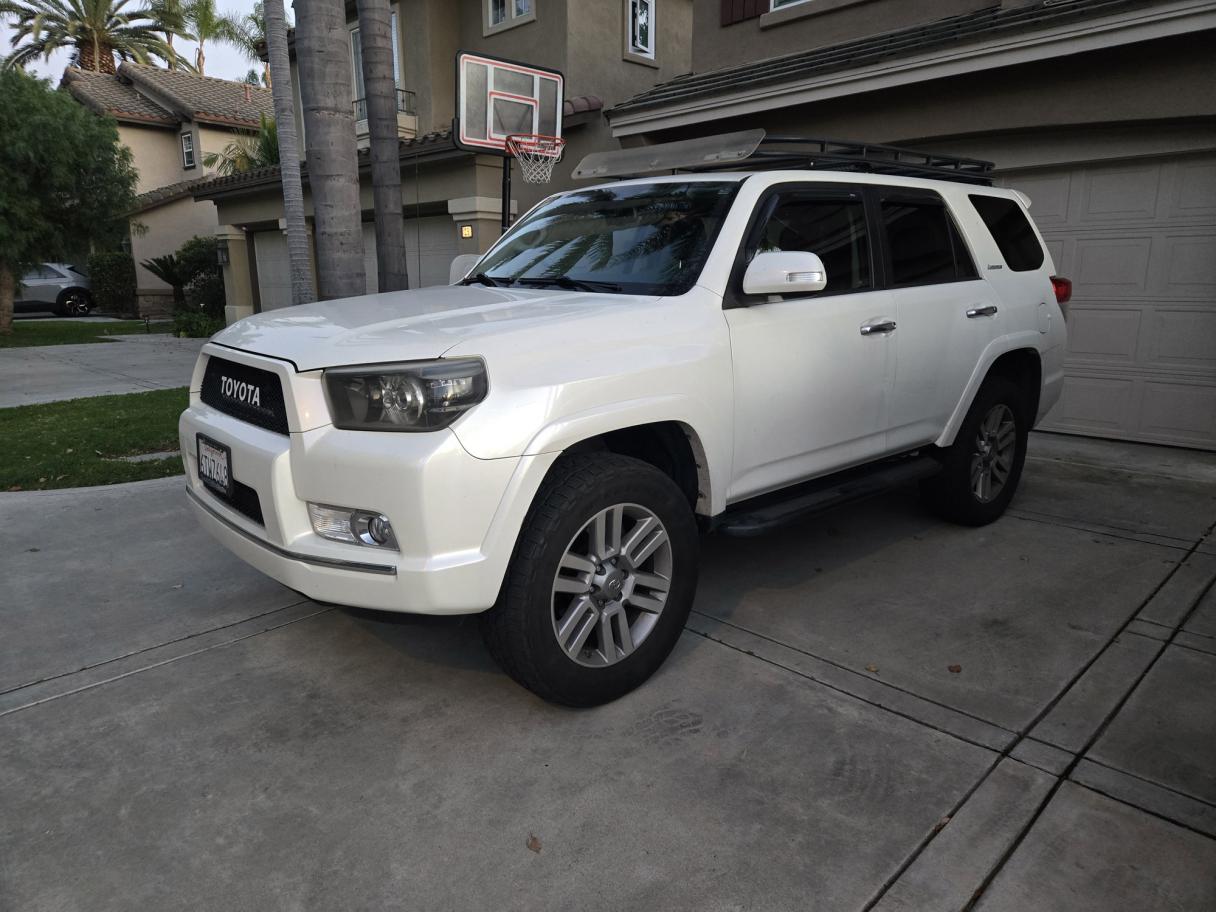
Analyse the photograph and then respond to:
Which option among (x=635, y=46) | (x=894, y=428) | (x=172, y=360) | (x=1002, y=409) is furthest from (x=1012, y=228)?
(x=172, y=360)

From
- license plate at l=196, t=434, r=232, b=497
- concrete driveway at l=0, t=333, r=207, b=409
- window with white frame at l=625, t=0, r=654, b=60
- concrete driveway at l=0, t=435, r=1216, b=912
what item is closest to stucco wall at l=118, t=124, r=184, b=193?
concrete driveway at l=0, t=333, r=207, b=409

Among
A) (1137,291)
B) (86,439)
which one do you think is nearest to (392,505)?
(86,439)

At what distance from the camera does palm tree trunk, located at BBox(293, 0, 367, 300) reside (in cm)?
602

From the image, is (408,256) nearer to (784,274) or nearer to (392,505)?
(784,274)

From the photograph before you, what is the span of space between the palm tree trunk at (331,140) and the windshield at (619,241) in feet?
7.90

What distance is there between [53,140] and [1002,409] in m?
18.8

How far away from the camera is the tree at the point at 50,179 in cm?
1670

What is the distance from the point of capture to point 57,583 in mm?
4262

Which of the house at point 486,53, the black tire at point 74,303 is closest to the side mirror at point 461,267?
the house at point 486,53

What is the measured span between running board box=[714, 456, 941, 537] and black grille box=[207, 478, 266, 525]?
68.6 inches

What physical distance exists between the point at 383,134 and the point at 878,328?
15.9 feet

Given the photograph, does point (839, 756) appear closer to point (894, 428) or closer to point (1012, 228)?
point (894, 428)

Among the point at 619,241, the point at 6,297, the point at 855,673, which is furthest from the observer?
the point at 6,297

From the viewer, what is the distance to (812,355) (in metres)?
3.71
